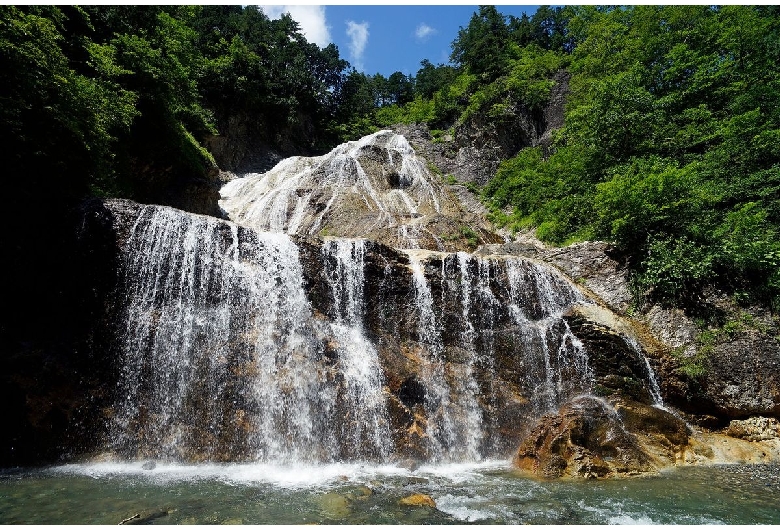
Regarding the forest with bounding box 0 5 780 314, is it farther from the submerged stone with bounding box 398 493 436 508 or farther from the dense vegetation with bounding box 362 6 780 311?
the submerged stone with bounding box 398 493 436 508

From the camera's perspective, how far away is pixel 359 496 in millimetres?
6223

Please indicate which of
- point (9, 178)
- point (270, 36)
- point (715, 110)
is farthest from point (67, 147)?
point (270, 36)

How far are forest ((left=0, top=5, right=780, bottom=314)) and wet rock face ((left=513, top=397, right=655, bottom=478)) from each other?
216 inches

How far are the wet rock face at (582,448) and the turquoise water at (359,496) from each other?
38cm

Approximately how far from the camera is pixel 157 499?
5789 millimetres

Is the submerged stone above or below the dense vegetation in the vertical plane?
below

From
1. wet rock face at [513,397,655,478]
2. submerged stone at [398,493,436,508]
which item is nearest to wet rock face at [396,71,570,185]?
wet rock face at [513,397,655,478]

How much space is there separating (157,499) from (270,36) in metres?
44.6

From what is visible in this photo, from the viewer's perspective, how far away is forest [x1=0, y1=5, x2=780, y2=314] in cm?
945

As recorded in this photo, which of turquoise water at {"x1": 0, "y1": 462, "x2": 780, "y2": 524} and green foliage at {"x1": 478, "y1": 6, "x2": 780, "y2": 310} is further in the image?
green foliage at {"x1": 478, "y1": 6, "x2": 780, "y2": 310}

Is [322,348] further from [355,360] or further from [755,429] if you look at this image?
[755,429]

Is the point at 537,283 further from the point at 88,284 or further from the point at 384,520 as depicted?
the point at 88,284

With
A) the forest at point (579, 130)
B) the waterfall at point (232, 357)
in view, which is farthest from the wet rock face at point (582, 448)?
the forest at point (579, 130)

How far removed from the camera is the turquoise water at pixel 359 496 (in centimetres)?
536
